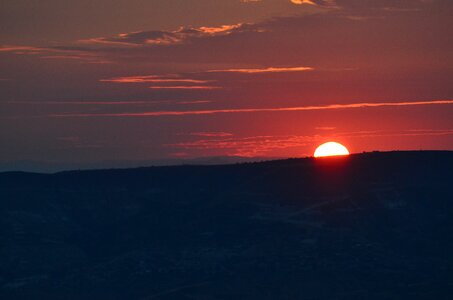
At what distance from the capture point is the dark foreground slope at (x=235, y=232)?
153 meters

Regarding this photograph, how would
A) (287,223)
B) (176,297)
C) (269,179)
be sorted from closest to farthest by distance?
(176,297), (287,223), (269,179)

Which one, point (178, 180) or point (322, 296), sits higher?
point (178, 180)

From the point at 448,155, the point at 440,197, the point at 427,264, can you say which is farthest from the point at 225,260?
the point at 448,155

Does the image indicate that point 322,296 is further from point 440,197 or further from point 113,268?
point 440,197

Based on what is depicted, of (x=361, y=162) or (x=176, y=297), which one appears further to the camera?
(x=361, y=162)

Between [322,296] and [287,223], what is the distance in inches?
1117

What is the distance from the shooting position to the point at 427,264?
531ft

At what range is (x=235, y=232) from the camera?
173 meters

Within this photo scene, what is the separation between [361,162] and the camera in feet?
651

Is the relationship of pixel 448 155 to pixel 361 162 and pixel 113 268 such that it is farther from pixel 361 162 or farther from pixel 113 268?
pixel 113 268

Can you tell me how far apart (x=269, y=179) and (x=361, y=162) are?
53.1ft

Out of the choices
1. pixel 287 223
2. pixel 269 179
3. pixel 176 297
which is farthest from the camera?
pixel 269 179

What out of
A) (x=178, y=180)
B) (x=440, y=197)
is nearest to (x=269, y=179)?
(x=178, y=180)

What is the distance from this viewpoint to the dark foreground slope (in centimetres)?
15338
